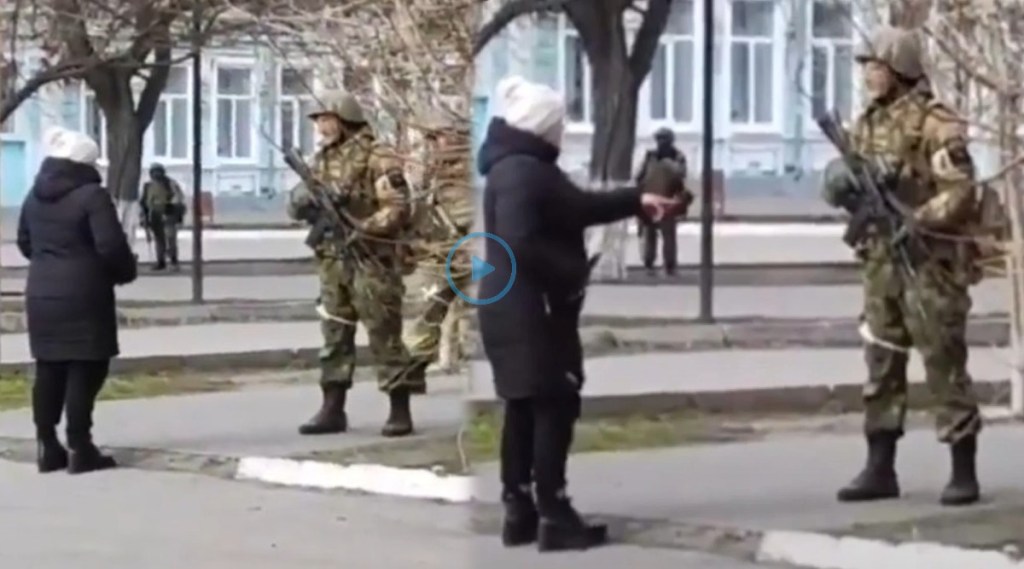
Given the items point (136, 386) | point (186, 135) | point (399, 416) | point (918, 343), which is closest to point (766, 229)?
point (918, 343)

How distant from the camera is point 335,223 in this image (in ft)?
37.3

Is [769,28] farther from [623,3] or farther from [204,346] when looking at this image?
[204,346]

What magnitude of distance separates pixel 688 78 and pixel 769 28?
0.34 meters

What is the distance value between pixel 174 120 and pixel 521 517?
12.3 meters

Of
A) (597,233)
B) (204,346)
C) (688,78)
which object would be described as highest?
(688,78)

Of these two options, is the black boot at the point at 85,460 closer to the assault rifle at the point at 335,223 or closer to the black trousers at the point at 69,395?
the black trousers at the point at 69,395

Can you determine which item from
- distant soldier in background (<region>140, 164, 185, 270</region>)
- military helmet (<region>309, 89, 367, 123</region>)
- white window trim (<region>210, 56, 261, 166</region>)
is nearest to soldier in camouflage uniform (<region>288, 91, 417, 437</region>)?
military helmet (<region>309, 89, 367, 123</region>)

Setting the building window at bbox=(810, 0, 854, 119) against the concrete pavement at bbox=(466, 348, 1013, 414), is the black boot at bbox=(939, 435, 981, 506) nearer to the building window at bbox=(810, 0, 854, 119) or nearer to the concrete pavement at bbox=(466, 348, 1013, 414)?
the concrete pavement at bbox=(466, 348, 1013, 414)

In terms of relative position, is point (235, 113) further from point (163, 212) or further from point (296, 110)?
point (296, 110)

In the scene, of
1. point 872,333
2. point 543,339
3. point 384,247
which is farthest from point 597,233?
point 384,247

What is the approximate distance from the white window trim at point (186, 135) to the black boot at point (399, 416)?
6.36m

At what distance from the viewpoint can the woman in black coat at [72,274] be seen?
10.6 m

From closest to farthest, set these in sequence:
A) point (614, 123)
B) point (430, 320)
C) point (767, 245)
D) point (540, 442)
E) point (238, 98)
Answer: point (614, 123) → point (540, 442) → point (767, 245) → point (430, 320) → point (238, 98)

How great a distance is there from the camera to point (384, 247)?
11.5 metres
